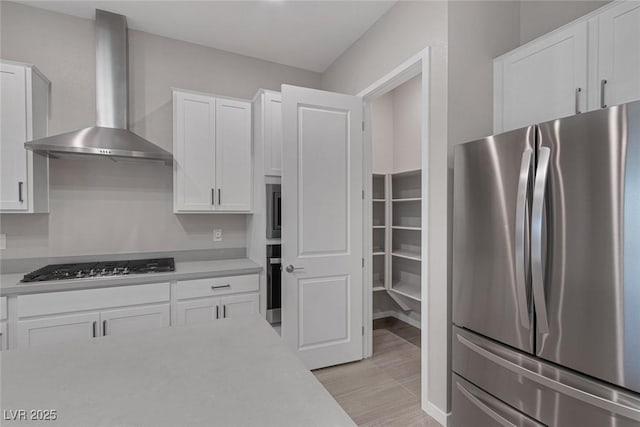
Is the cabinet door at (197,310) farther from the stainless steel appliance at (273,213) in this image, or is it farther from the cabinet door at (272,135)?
→ the cabinet door at (272,135)

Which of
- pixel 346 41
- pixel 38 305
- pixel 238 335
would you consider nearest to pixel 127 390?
pixel 238 335

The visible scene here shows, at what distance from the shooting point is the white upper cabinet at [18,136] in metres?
2.09

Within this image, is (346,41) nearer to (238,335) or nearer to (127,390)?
(238,335)

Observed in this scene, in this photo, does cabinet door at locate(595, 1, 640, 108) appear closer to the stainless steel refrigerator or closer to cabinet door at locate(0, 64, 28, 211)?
the stainless steel refrigerator

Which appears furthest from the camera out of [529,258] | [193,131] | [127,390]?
[193,131]

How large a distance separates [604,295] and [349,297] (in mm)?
1815

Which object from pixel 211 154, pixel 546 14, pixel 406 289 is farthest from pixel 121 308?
pixel 546 14

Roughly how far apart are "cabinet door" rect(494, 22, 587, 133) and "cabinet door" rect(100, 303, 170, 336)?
2.72 meters

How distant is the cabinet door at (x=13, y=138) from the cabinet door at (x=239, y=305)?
5.19ft

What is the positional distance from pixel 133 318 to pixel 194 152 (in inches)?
54.2

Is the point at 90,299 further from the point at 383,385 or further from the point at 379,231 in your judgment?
the point at 379,231

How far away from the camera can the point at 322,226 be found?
2602 mm

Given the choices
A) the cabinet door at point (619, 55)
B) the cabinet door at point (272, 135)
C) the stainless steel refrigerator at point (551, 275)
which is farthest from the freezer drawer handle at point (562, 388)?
the cabinet door at point (272, 135)

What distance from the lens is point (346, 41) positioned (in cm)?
287
